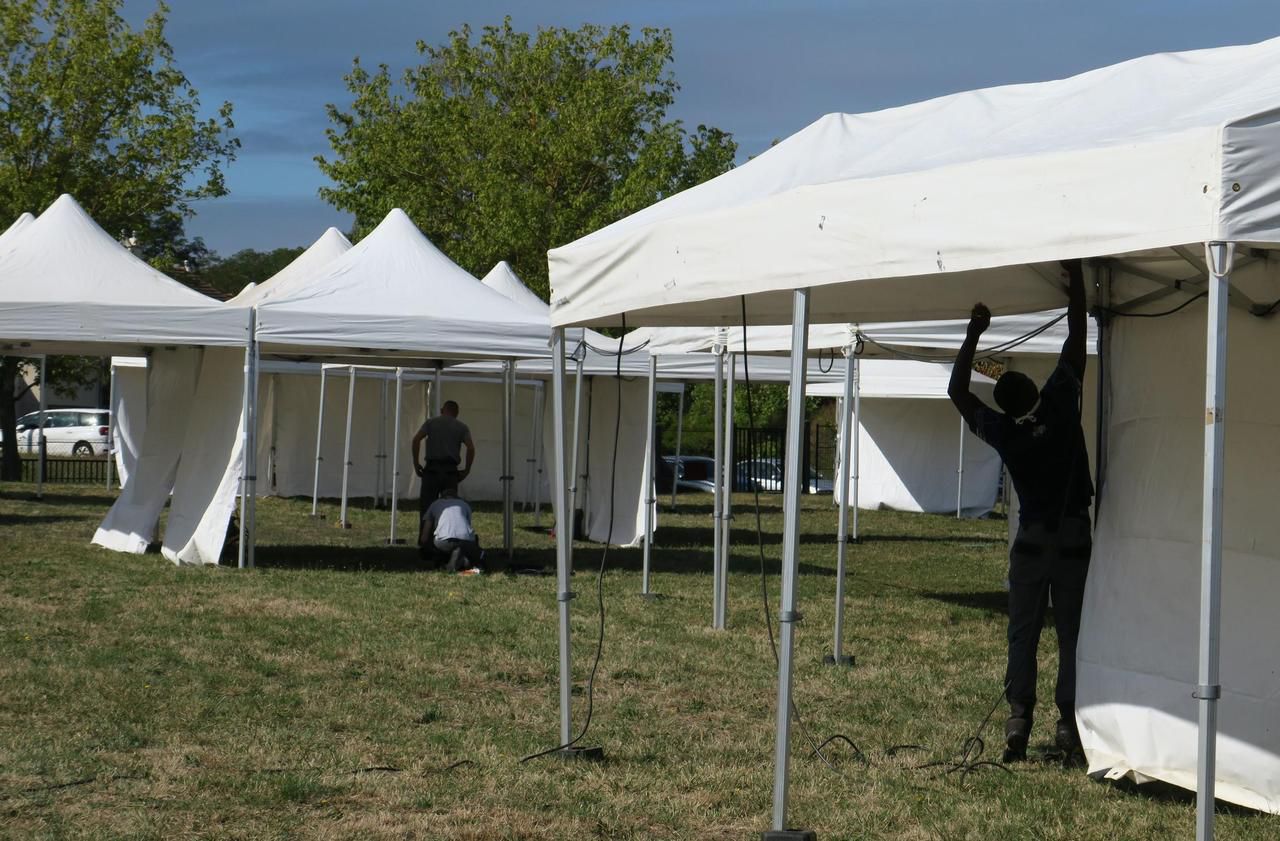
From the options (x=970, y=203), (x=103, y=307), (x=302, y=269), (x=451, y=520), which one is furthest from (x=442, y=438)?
(x=970, y=203)

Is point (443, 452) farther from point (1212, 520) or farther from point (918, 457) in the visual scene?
point (918, 457)

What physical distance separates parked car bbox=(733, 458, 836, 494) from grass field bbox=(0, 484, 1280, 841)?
18727mm

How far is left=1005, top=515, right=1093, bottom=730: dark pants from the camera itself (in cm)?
607

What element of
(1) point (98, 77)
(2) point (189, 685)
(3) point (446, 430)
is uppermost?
(1) point (98, 77)

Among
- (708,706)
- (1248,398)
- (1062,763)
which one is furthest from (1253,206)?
(708,706)

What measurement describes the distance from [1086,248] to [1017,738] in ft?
9.09

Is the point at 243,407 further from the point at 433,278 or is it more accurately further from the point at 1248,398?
the point at 1248,398

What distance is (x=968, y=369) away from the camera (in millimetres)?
6016

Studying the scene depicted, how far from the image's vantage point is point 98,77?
27.7 metres

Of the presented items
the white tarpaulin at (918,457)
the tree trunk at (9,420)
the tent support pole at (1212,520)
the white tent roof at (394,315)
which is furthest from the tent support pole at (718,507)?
the tree trunk at (9,420)

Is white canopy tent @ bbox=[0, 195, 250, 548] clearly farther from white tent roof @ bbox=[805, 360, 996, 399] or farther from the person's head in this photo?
white tent roof @ bbox=[805, 360, 996, 399]

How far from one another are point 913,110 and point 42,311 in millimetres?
9194

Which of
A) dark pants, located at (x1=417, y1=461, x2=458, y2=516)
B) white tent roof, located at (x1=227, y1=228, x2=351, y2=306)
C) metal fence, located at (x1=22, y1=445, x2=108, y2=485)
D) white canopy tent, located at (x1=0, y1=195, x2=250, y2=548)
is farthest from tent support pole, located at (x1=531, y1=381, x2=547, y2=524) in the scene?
metal fence, located at (x1=22, y1=445, x2=108, y2=485)

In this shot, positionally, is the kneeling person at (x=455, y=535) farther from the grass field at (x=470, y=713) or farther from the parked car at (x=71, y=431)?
the parked car at (x=71, y=431)
